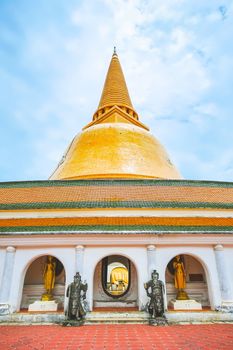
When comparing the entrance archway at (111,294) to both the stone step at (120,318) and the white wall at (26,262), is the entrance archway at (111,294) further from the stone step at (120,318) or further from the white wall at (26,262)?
the white wall at (26,262)

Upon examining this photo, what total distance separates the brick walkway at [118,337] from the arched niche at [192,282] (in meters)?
2.27

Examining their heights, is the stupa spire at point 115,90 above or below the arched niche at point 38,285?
above

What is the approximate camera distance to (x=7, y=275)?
9039 mm

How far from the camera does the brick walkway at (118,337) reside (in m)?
5.55

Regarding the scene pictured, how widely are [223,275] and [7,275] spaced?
7749 millimetres

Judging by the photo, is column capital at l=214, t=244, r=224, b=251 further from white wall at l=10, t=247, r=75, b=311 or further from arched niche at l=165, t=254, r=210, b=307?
white wall at l=10, t=247, r=75, b=311

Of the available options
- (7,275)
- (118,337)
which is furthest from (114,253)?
(7,275)

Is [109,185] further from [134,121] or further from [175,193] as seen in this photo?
[134,121]

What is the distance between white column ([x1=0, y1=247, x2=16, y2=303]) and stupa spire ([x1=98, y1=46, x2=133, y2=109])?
1912 centimetres

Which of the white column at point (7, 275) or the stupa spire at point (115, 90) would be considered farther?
the stupa spire at point (115, 90)

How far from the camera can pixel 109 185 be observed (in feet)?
43.6

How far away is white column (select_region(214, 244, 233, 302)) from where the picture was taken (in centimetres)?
898

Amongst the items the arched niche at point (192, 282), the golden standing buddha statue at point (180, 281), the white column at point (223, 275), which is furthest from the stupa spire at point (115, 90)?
the white column at point (223, 275)

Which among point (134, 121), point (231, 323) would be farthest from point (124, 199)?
point (134, 121)
